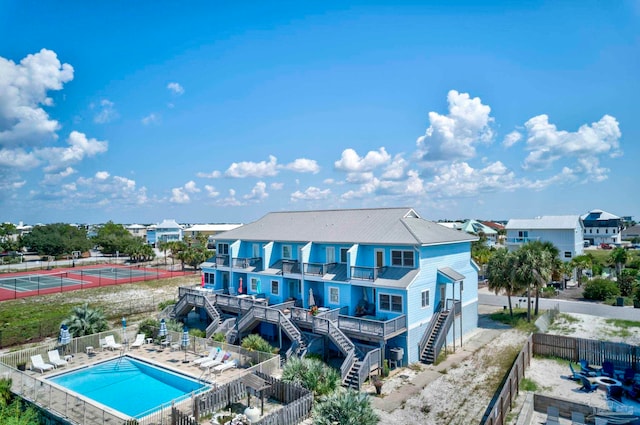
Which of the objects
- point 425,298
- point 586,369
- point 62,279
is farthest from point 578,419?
point 62,279

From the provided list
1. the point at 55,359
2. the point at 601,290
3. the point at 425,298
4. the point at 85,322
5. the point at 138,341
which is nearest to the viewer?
the point at 55,359

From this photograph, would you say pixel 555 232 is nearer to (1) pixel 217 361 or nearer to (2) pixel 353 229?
(2) pixel 353 229

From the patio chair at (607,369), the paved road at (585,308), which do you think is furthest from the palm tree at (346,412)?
the paved road at (585,308)

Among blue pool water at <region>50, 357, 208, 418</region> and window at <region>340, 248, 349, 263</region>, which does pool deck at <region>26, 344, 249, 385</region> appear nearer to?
blue pool water at <region>50, 357, 208, 418</region>

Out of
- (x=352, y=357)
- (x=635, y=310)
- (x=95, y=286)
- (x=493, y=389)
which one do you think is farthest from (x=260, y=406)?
(x=95, y=286)

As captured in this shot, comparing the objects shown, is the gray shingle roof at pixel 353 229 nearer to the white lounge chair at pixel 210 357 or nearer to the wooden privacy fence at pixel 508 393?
the wooden privacy fence at pixel 508 393

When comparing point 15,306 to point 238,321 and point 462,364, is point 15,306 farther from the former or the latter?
point 462,364
